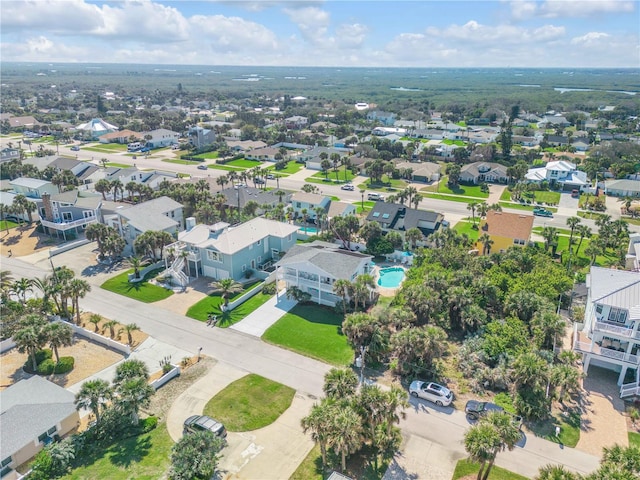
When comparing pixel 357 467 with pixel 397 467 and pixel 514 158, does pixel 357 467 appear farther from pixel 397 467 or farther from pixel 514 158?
pixel 514 158

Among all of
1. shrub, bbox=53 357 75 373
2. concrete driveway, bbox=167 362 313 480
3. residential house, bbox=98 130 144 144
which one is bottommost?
shrub, bbox=53 357 75 373

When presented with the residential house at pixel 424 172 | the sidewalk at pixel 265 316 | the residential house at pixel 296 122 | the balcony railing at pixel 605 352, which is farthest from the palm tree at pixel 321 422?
the residential house at pixel 296 122

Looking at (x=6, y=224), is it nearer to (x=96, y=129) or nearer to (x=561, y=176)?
(x=96, y=129)

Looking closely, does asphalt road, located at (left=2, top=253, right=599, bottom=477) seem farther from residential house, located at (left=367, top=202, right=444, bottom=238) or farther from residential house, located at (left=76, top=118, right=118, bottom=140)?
A: residential house, located at (left=76, top=118, right=118, bottom=140)

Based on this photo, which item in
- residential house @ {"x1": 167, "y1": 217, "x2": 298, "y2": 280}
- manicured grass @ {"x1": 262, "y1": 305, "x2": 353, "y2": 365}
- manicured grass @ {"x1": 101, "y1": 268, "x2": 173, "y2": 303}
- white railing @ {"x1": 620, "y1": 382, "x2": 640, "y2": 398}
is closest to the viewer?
white railing @ {"x1": 620, "y1": 382, "x2": 640, "y2": 398}

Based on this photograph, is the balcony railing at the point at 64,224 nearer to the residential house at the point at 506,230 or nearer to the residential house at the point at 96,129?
the residential house at the point at 506,230

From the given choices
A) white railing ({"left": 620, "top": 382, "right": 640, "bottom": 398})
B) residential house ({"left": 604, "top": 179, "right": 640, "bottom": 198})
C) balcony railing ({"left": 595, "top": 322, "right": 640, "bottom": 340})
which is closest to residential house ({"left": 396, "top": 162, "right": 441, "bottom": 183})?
residential house ({"left": 604, "top": 179, "right": 640, "bottom": 198})
